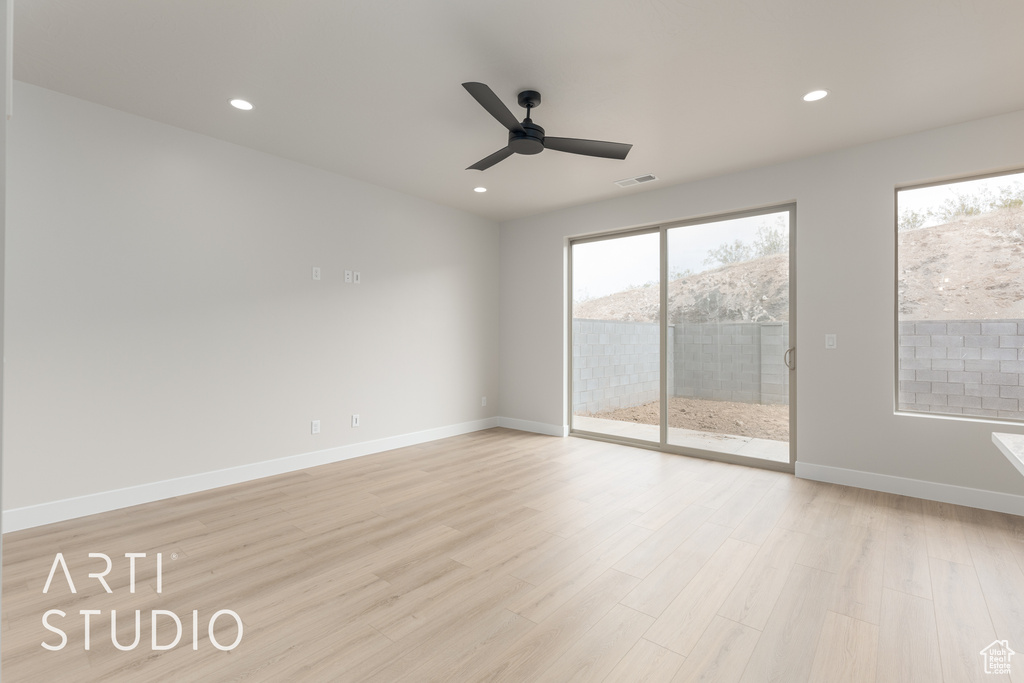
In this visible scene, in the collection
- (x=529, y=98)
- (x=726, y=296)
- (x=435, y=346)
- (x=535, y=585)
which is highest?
(x=529, y=98)

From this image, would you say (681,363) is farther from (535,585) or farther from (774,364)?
(535,585)

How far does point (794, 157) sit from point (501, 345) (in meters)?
3.68

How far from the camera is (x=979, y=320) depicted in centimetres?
351

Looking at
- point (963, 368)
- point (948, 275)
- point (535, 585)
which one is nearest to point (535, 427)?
point (535, 585)

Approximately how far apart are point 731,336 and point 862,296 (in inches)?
41.3

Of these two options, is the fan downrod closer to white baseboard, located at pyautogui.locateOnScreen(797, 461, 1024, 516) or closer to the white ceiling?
the white ceiling

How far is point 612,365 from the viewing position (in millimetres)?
5391

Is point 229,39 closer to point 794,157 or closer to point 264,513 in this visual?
point 264,513

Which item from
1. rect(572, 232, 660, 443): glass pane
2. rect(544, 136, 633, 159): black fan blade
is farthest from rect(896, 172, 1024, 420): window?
rect(544, 136, 633, 159): black fan blade

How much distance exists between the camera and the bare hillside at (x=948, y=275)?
3.42m

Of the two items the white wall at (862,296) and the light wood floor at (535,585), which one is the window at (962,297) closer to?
the white wall at (862,296)

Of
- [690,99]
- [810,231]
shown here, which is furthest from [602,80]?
[810,231]

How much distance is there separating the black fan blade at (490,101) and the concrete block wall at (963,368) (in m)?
3.37

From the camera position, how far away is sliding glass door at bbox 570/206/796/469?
432 centimetres
